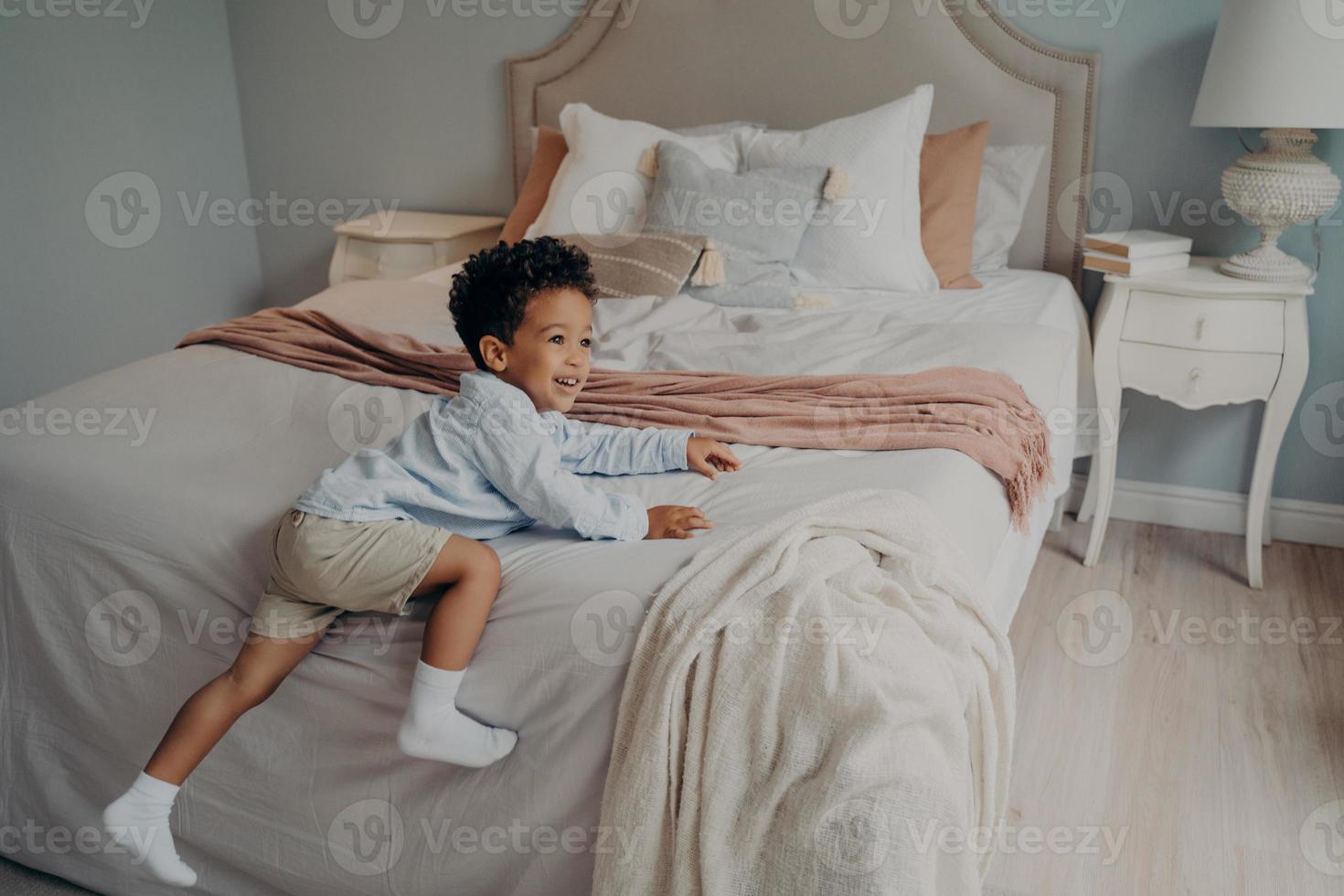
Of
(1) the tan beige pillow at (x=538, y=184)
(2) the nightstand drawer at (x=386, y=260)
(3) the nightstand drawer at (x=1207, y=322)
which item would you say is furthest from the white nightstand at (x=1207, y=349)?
(2) the nightstand drawer at (x=386, y=260)

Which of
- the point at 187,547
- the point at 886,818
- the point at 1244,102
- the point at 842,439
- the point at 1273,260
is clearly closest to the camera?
the point at 886,818

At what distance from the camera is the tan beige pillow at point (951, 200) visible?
2693 mm

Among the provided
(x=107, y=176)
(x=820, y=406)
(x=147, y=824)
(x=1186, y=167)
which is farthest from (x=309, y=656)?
→ (x=107, y=176)

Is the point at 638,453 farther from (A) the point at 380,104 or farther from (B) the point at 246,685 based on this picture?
(A) the point at 380,104

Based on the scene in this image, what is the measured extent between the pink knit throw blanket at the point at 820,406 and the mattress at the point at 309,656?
0.05 metres

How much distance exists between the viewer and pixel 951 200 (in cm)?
271

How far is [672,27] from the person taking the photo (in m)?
3.06

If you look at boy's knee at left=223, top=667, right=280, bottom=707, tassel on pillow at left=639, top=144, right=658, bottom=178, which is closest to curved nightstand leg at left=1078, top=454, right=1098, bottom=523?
tassel on pillow at left=639, top=144, right=658, bottom=178

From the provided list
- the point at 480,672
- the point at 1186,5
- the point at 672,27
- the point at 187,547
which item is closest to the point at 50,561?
the point at 187,547

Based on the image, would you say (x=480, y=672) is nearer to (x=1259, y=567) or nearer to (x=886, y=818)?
(x=886, y=818)

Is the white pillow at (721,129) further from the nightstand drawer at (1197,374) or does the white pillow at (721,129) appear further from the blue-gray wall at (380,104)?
the nightstand drawer at (1197,374)

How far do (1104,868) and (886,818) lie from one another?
84 centimetres

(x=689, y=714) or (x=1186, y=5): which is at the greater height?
(x=1186, y=5)

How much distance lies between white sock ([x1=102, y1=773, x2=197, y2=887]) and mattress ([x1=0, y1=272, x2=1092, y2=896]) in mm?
141
